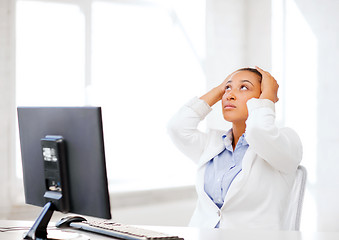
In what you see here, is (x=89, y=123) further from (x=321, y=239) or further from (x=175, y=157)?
(x=175, y=157)

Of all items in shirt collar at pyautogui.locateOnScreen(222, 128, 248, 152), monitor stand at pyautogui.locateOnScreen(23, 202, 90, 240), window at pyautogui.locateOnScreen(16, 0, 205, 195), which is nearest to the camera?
monitor stand at pyautogui.locateOnScreen(23, 202, 90, 240)

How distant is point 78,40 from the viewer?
150 inches

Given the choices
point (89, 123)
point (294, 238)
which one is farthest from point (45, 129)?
point (294, 238)

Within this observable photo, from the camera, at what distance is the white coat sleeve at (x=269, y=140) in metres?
2.14

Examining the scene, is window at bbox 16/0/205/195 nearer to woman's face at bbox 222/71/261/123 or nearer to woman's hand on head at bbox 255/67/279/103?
woman's face at bbox 222/71/261/123

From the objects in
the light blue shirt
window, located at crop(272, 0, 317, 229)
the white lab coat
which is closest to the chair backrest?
the white lab coat

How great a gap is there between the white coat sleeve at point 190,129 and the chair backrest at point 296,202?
0.53 metres

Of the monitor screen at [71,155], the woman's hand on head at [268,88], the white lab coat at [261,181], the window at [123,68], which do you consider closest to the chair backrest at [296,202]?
the white lab coat at [261,181]

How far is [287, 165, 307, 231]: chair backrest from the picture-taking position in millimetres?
2152

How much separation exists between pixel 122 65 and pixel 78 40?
1.40 feet

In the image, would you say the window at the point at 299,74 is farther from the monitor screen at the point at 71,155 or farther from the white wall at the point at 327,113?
the monitor screen at the point at 71,155

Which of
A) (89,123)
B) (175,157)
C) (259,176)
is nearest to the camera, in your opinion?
(89,123)

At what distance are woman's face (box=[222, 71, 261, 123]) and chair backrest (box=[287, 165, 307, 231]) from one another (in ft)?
1.22

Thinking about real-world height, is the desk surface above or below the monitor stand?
below
